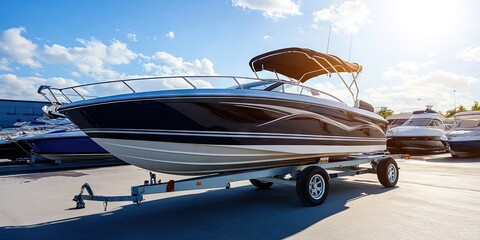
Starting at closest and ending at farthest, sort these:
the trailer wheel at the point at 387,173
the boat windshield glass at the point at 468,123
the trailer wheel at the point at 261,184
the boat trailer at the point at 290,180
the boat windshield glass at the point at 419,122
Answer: the boat trailer at the point at 290,180, the trailer wheel at the point at 387,173, the trailer wheel at the point at 261,184, the boat windshield glass at the point at 468,123, the boat windshield glass at the point at 419,122

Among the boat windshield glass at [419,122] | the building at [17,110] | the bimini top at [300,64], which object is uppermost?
the building at [17,110]

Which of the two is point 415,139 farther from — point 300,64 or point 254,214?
point 254,214

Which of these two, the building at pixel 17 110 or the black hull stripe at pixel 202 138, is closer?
the black hull stripe at pixel 202 138

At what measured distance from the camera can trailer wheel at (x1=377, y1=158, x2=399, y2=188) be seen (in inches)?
260

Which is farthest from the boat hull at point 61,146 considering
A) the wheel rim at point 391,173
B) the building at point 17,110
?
the building at point 17,110

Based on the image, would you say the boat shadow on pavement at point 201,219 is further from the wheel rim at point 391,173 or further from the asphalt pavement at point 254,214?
the wheel rim at point 391,173

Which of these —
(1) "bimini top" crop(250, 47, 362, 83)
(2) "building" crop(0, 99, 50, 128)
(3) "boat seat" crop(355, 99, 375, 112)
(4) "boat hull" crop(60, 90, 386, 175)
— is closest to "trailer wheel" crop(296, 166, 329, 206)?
(4) "boat hull" crop(60, 90, 386, 175)

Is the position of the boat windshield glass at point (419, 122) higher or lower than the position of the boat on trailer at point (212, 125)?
higher

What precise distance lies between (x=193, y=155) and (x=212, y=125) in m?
0.48

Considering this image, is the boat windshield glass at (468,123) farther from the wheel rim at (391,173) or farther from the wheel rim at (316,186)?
the wheel rim at (316,186)

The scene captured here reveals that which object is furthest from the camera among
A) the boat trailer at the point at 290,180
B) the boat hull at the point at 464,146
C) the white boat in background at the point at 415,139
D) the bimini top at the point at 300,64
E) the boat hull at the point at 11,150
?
the white boat in background at the point at 415,139

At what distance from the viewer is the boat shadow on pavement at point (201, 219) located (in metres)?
3.87

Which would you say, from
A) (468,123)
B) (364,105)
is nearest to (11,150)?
(364,105)

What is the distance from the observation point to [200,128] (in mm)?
4469
